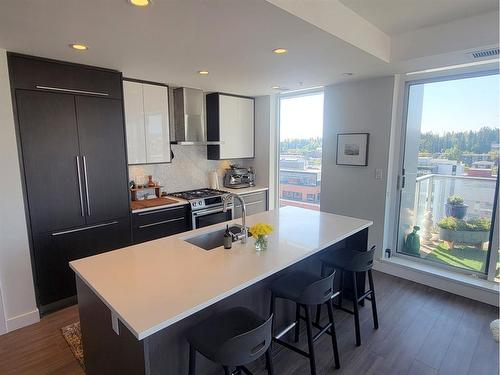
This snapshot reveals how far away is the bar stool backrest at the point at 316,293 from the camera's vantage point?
1875mm

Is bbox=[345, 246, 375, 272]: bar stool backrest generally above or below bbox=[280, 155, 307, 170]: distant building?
below

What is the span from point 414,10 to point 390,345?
2.70 m

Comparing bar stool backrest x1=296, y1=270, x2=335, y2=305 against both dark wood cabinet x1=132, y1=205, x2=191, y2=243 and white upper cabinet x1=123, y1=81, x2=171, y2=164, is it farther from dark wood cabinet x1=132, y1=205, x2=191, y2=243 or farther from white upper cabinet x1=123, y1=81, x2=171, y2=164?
white upper cabinet x1=123, y1=81, x2=171, y2=164

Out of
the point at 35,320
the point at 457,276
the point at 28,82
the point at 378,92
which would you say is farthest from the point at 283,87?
the point at 35,320

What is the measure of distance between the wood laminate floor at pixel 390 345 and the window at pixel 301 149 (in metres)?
2.12

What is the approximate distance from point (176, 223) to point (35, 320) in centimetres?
169

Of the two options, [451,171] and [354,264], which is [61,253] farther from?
[451,171]

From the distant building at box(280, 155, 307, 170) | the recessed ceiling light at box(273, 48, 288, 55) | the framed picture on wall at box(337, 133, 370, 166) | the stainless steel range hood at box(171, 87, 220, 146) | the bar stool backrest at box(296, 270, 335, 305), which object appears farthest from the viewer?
the distant building at box(280, 155, 307, 170)

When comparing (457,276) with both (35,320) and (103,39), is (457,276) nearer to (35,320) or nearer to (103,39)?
(103,39)

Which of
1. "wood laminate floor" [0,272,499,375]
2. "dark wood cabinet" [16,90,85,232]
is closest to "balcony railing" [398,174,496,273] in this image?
"wood laminate floor" [0,272,499,375]

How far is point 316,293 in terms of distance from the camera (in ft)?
6.25

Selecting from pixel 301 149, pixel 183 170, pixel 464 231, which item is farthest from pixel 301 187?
pixel 464 231

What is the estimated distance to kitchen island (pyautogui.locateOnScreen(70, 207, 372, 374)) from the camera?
1369 millimetres

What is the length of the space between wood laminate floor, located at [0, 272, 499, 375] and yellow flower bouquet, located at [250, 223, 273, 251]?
909 mm
